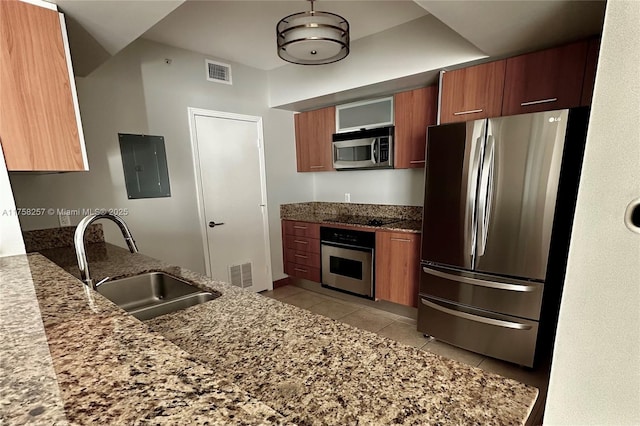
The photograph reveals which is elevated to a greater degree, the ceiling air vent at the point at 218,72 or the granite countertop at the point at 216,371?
the ceiling air vent at the point at 218,72

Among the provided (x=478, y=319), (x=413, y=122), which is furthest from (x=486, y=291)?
(x=413, y=122)

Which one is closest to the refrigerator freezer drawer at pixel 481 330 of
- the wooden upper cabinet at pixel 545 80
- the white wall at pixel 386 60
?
the wooden upper cabinet at pixel 545 80

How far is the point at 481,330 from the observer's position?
2.18 meters

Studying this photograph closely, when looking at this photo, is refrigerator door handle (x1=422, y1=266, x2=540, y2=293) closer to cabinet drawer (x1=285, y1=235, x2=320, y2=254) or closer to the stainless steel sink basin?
cabinet drawer (x1=285, y1=235, x2=320, y2=254)

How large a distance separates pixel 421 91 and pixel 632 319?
2.70 meters

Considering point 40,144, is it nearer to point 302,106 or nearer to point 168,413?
point 168,413

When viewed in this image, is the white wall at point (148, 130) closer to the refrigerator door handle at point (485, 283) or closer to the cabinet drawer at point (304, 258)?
the cabinet drawer at point (304, 258)

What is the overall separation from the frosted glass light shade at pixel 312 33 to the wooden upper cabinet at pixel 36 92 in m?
1.11

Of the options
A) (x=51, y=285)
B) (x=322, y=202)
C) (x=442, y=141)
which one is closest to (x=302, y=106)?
(x=322, y=202)

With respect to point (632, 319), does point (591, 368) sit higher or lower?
lower

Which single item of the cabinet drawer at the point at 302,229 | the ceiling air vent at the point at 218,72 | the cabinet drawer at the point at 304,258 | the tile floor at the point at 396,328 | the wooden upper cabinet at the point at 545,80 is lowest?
the tile floor at the point at 396,328

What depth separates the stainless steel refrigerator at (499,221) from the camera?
1.83 metres

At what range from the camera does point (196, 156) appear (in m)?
2.98

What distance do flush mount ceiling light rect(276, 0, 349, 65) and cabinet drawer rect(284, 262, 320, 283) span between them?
2.45 meters
